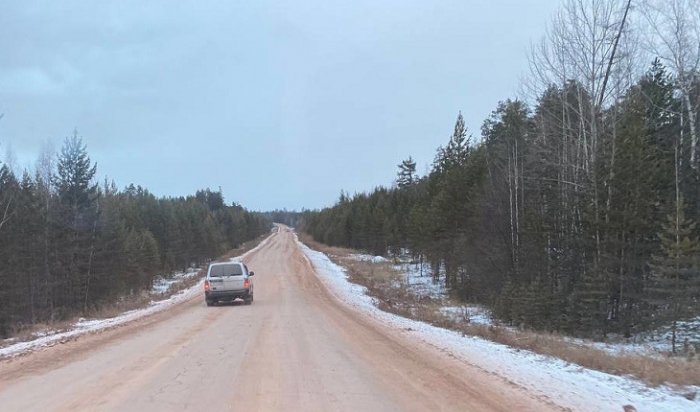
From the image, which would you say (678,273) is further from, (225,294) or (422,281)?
(422,281)

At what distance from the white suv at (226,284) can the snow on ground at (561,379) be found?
12.6 m

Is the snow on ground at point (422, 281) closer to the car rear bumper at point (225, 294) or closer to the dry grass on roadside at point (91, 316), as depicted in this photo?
the car rear bumper at point (225, 294)

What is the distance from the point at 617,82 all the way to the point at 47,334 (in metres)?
23.8

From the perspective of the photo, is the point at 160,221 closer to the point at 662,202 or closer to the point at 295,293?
the point at 295,293

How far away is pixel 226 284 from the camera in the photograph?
2644 cm

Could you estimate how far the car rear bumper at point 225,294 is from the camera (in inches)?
1037

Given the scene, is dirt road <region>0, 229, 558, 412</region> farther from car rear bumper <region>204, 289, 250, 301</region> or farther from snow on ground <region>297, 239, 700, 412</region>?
car rear bumper <region>204, 289, 250, 301</region>

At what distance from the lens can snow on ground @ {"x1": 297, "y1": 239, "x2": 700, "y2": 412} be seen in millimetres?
7484

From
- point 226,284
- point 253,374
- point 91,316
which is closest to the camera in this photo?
point 253,374

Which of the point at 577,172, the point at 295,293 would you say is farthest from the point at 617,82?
the point at 295,293

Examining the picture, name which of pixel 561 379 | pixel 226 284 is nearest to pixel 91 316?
pixel 226 284

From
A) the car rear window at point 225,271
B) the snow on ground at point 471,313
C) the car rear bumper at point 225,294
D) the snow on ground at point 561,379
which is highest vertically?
the car rear window at point 225,271

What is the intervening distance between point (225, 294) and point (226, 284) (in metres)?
0.45

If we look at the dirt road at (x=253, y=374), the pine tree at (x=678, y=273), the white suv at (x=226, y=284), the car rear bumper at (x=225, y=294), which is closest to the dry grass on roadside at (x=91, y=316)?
the dirt road at (x=253, y=374)
